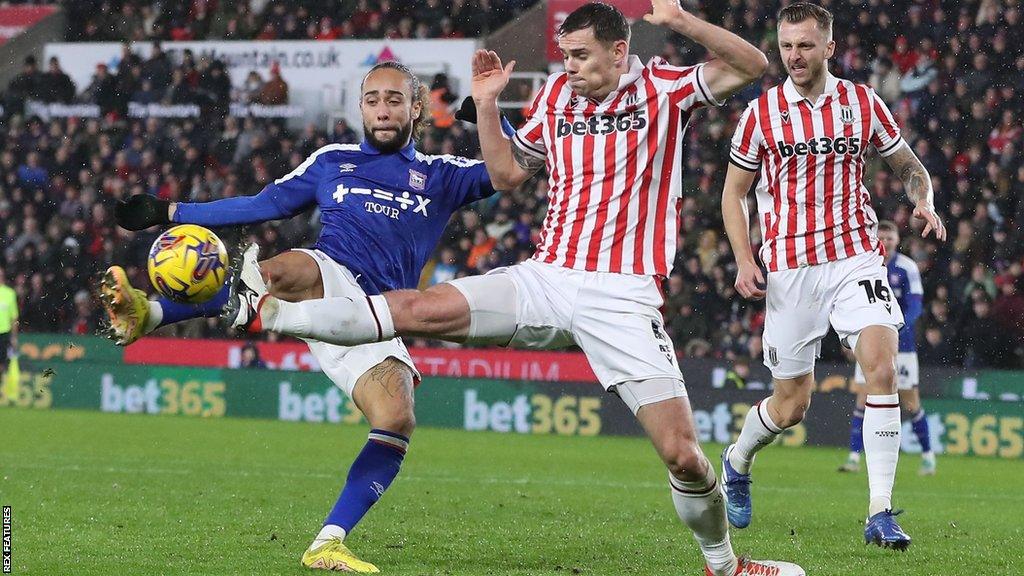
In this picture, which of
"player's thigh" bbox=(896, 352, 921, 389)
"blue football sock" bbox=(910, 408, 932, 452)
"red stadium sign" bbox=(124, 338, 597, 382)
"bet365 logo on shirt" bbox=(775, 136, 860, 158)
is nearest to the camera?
"bet365 logo on shirt" bbox=(775, 136, 860, 158)

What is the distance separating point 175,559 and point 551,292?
2.12 meters

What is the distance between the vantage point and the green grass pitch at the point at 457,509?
262 inches

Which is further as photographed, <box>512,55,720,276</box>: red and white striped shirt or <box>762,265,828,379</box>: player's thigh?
<box>762,265,828,379</box>: player's thigh

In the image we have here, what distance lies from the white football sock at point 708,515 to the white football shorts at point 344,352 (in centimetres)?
162

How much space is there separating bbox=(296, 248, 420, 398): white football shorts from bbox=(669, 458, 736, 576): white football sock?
5.32 feet

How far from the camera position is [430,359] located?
1872 centimetres

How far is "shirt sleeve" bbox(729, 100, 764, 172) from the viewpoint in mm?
7742

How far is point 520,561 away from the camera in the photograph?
263 inches

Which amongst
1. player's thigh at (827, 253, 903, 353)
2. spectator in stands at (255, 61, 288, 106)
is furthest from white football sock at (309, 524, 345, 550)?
spectator in stands at (255, 61, 288, 106)

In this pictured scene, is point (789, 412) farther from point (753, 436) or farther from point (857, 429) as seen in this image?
point (857, 429)

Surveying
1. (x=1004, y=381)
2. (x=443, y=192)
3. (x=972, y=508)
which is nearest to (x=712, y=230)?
(x=1004, y=381)

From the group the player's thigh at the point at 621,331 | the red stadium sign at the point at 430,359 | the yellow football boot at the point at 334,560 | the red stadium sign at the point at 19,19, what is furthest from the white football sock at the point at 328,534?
the red stadium sign at the point at 19,19

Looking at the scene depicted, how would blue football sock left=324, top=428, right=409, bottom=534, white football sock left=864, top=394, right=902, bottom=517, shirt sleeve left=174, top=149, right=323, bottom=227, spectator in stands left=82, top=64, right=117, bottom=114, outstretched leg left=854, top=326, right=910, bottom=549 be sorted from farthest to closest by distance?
spectator in stands left=82, top=64, right=117, bottom=114 < outstretched leg left=854, top=326, right=910, bottom=549 < white football sock left=864, top=394, right=902, bottom=517 < shirt sleeve left=174, top=149, right=323, bottom=227 < blue football sock left=324, top=428, right=409, bottom=534

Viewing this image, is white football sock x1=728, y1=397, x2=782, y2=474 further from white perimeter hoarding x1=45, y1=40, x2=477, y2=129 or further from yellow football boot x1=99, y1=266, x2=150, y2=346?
white perimeter hoarding x1=45, y1=40, x2=477, y2=129
